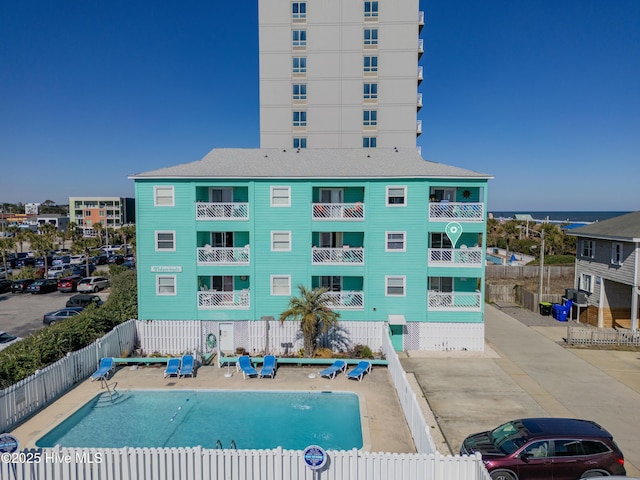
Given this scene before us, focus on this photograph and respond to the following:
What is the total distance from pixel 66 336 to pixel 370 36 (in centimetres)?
3378

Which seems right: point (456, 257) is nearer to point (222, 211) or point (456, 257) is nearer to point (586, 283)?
point (222, 211)

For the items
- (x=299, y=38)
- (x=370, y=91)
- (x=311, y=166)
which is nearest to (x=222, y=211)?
(x=311, y=166)

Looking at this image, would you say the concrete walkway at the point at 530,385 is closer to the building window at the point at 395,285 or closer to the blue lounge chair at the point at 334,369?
the blue lounge chair at the point at 334,369

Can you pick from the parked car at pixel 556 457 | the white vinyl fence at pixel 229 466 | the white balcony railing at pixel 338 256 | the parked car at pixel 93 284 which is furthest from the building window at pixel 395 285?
the parked car at pixel 93 284

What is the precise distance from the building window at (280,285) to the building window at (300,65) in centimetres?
2317

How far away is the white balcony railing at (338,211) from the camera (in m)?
22.1

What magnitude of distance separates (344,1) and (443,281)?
27912mm

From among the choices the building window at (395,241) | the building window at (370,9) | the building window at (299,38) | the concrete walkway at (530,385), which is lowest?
the concrete walkway at (530,385)

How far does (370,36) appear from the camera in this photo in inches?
1441

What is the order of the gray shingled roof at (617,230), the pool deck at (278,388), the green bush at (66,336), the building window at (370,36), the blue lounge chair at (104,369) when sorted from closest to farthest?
the pool deck at (278,388)
the green bush at (66,336)
the blue lounge chair at (104,369)
the gray shingled roof at (617,230)
the building window at (370,36)

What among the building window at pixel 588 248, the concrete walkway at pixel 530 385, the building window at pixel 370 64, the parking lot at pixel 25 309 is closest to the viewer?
the concrete walkway at pixel 530 385

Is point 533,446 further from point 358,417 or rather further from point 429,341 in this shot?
point 429,341

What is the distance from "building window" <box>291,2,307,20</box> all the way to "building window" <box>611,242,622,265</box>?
102 feet

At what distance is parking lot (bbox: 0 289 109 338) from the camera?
27531 mm
